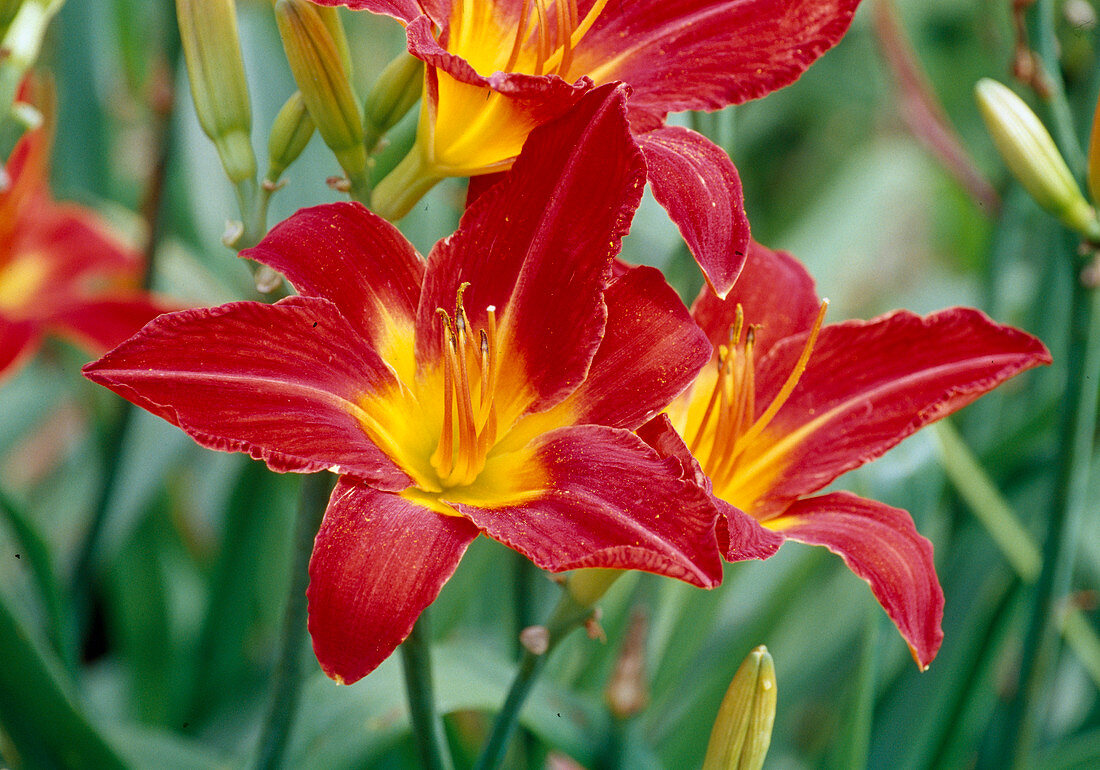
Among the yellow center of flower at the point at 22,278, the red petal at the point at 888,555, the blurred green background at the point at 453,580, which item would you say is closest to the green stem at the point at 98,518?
the blurred green background at the point at 453,580

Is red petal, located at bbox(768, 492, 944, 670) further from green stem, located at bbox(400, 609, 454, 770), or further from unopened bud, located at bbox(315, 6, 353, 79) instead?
unopened bud, located at bbox(315, 6, 353, 79)

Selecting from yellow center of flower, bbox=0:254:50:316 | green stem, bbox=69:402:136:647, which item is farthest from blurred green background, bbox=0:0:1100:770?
yellow center of flower, bbox=0:254:50:316

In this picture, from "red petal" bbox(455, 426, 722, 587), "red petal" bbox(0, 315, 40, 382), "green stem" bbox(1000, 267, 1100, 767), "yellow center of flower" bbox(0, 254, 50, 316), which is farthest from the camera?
"yellow center of flower" bbox(0, 254, 50, 316)

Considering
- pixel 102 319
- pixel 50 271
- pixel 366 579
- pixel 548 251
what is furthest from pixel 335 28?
pixel 50 271

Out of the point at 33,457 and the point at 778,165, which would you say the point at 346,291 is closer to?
the point at 33,457

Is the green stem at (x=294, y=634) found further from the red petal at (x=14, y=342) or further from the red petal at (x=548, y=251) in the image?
the red petal at (x=14, y=342)
